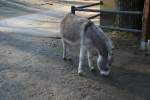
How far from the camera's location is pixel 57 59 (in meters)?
7.25

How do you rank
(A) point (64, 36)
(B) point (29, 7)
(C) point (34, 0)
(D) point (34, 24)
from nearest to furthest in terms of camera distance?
(A) point (64, 36), (D) point (34, 24), (B) point (29, 7), (C) point (34, 0)

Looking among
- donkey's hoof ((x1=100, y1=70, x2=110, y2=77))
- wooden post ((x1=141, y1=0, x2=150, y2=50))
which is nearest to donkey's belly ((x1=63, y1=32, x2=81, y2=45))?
donkey's hoof ((x1=100, y1=70, x2=110, y2=77))

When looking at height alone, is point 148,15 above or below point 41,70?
above

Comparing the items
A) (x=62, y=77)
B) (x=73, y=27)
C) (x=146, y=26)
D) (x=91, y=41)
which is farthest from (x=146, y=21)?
(x=62, y=77)

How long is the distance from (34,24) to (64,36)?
4491mm

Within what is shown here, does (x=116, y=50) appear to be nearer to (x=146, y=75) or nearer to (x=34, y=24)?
(x=146, y=75)

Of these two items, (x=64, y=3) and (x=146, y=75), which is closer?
(x=146, y=75)

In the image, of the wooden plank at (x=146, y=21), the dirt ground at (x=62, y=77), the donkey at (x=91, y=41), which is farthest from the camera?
the wooden plank at (x=146, y=21)

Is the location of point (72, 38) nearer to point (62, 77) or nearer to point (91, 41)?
point (91, 41)

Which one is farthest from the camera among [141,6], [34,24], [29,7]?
[29,7]

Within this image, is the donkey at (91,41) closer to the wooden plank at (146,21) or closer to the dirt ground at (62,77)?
the dirt ground at (62,77)

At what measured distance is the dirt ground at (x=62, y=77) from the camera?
549 centimetres

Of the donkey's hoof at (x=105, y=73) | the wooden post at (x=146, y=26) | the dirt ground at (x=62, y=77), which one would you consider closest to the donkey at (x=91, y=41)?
the donkey's hoof at (x=105, y=73)

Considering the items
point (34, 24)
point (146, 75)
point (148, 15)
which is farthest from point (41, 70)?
point (34, 24)
